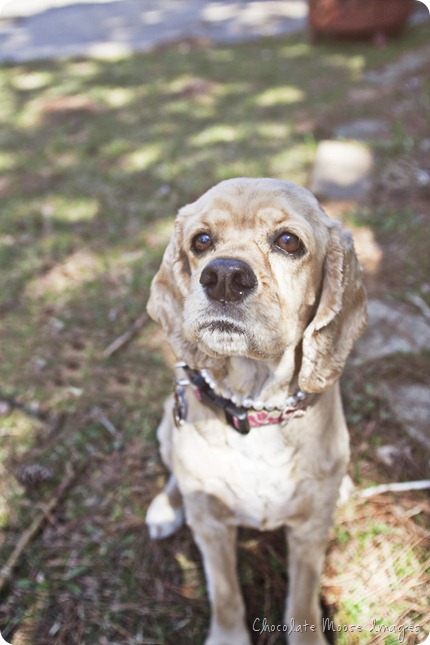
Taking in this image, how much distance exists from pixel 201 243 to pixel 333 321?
0.59 metres

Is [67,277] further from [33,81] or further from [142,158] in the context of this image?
[33,81]

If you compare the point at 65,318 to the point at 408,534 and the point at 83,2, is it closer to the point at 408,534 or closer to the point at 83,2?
the point at 408,534

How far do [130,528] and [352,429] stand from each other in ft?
4.50

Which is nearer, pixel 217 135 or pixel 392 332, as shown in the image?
pixel 392 332

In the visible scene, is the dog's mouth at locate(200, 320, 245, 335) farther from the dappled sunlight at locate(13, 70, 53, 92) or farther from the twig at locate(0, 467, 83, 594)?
the dappled sunlight at locate(13, 70, 53, 92)

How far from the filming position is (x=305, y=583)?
7.88ft

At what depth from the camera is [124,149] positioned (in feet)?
21.1

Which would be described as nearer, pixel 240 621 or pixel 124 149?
pixel 240 621

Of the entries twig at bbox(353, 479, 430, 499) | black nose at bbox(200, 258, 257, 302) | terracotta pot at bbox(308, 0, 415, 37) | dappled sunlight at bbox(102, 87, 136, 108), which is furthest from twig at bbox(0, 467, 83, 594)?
terracotta pot at bbox(308, 0, 415, 37)

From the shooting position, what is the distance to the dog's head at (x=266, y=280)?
1819 mm

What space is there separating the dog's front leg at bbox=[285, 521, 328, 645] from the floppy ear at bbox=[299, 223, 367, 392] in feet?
2.41

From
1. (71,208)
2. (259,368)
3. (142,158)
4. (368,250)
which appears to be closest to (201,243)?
(259,368)

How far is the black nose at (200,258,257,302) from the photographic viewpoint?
1.78 metres

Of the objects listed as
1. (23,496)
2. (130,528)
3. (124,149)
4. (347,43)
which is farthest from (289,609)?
(347,43)
